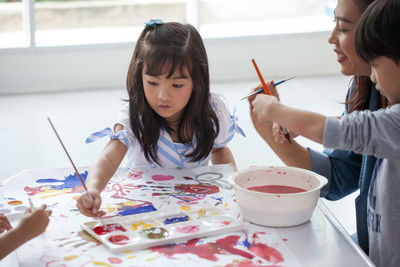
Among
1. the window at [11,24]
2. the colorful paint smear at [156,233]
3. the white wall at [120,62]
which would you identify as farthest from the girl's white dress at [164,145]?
the window at [11,24]

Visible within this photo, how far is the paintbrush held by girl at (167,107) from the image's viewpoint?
152cm

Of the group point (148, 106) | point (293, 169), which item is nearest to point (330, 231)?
point (293, 169)

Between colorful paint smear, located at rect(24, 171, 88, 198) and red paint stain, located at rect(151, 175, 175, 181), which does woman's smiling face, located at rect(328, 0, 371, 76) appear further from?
colorful paint smear, located at rect(24, 171, 88, 198)

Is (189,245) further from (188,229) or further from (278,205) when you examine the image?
(278,205)

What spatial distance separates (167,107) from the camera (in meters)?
1.52

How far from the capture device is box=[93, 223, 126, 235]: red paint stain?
109 cm

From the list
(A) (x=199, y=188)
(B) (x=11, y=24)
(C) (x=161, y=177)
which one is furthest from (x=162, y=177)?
(B) (x=11, y=24)

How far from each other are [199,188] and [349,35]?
1.65 ft

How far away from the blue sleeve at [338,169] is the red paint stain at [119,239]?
0.56m

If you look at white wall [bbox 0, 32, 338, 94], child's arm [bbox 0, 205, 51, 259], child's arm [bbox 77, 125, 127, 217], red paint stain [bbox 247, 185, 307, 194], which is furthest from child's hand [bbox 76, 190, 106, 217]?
white wall [bbox 0, 32, 338, 94]

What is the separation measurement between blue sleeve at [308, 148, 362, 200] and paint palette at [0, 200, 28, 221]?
69cm

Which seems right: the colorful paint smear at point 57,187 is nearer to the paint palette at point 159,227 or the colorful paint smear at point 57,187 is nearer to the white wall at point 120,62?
the paint palette at point 159,227

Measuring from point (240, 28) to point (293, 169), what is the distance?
366 centimetres

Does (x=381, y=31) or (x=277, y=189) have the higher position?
(x=381, y=31)
